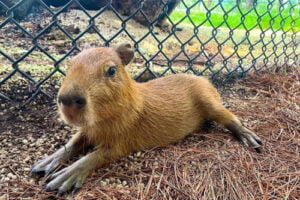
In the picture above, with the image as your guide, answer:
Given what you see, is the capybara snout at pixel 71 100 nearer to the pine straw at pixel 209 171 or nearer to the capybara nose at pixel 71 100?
the capybara nose at pixel 71 100

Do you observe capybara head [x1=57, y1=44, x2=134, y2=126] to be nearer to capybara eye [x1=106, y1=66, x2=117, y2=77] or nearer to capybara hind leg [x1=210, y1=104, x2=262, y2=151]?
capybara eye [x1=106, y1=66, x2=117, y2=77]

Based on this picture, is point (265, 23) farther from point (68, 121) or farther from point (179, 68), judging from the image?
point (68, 121)

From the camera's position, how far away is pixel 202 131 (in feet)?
8.69

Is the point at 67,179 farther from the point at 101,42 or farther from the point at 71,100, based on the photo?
the point at 101,42

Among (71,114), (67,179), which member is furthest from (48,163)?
(71,114)

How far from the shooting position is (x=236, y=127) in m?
2.55

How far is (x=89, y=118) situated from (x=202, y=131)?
119cm

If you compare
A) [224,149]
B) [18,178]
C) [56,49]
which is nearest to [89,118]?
[18,178]

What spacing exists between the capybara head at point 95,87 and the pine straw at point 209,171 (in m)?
0.40

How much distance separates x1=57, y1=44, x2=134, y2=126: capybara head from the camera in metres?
1.64

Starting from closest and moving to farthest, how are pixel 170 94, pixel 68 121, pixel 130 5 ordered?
1. pixel 68 121
2. pixel 170 94
3. pixel 130 5

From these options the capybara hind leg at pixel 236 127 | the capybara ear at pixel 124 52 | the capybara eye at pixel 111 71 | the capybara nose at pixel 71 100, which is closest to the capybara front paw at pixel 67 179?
the capybara nose at pixel 71 100

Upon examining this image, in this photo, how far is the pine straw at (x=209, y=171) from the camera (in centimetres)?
181

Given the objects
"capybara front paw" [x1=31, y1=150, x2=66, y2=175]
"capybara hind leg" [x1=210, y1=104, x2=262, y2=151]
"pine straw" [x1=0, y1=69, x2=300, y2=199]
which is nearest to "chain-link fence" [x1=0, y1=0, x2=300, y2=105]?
"capybara front paw" [x1=31, y1=150, x2=66, y2=175]
